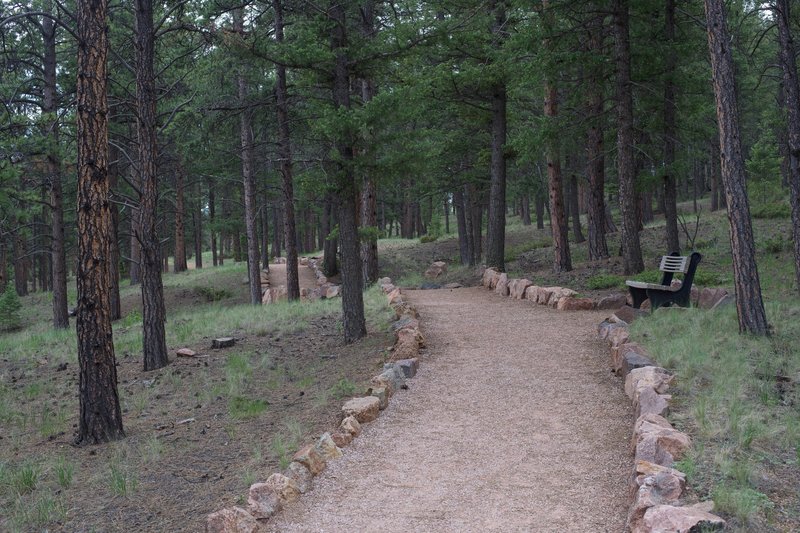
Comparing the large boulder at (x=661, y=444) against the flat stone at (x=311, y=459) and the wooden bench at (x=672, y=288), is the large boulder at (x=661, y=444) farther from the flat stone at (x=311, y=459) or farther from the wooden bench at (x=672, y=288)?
the wooden bench at (x=672, y=288)

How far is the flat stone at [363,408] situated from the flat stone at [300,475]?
1.21 m

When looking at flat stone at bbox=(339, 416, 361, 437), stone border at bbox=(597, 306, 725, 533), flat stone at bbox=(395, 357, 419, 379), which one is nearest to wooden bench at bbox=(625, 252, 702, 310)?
stone border at bbox=(597, 306, 725, 533)

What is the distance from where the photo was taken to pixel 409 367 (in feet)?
25.8

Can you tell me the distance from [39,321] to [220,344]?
14330 millimetres

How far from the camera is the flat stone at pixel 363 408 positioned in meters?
6.25

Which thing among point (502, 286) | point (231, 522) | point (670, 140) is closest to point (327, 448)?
point (231, 522)

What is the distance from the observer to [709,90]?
64.7ft

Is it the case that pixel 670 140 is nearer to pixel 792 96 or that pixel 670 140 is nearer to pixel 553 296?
pixel 553 296

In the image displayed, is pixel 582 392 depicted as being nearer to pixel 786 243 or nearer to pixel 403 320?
pixel 403 320

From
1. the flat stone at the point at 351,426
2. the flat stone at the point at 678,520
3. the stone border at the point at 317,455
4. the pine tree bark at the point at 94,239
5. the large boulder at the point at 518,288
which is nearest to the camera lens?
the flat stone at the point at 678,520

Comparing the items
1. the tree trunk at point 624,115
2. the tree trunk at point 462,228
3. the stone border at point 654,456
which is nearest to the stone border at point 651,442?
the stone border at point 654,456

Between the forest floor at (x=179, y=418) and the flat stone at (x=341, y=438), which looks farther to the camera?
the flat stone at (x=341, y=438)

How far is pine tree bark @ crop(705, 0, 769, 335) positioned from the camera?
7805 millimetres

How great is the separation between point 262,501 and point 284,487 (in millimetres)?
242
